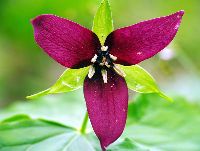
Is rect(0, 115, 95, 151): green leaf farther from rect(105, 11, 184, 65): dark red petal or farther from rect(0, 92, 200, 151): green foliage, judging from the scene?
rect(105, 11, 184, 65): dark red petal

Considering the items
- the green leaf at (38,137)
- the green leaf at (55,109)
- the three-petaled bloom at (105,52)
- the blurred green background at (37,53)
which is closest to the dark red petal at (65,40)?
the three-petaled bloom at (105,52)

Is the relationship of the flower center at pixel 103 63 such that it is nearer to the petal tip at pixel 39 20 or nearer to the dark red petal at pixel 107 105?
the dark red petal at pixel 107 105

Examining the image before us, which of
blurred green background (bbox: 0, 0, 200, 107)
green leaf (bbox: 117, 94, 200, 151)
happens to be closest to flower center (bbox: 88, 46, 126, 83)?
green leaf (bbox: 117, 94, 200, 151)

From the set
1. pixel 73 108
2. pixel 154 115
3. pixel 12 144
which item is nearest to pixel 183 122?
pixel 154 115

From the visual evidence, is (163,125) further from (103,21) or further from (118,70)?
(103,21)

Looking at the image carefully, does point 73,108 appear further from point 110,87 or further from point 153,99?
point 110,87

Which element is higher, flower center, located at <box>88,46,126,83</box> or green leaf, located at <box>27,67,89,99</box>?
flower center, located at <box>88,46,126,83</box>
